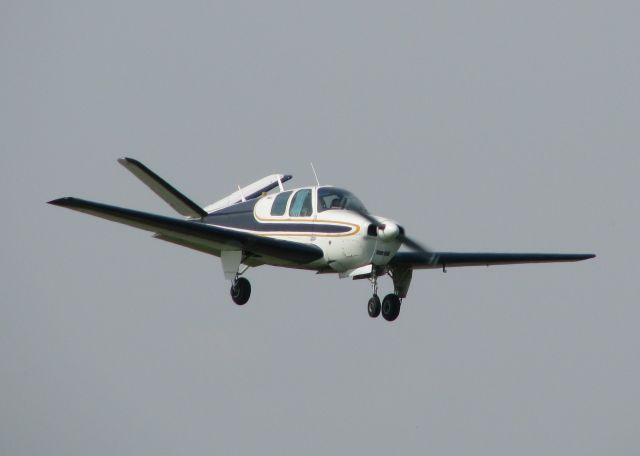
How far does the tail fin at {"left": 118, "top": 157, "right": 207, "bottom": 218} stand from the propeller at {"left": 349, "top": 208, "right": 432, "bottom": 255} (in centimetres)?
709

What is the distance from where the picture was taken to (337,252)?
32594 millimetres

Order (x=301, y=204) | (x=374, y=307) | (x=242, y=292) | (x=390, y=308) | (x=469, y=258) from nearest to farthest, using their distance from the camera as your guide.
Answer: (x=374, y=307), (x=390, y=308), (x=242, y=292), (x=301, y=204), (x=469, y=258)

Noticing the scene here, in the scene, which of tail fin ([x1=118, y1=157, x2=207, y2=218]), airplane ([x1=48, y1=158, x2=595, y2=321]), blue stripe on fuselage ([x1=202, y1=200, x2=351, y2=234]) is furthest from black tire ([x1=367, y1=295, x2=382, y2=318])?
tail fin ([x1=118, y1=157, x2=207, y2=218])

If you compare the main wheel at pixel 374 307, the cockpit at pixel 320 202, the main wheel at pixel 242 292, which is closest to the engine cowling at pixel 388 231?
the cockpit at pixel 320 202

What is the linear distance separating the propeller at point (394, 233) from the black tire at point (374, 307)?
6.14 ft

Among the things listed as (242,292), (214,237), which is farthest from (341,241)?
(214,237)

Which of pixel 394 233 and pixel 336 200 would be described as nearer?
pixel 394 233

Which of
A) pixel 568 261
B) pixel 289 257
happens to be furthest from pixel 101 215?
pixel 568 261

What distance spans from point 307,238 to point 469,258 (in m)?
5.82

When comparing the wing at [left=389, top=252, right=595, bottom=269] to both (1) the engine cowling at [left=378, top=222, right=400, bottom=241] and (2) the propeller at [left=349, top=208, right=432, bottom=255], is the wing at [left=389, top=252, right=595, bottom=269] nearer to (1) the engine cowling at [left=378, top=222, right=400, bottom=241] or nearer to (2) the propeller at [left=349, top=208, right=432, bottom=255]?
(2) the propeller at [left=349, top=208, right=432, bottom=255]

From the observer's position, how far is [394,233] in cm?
3178

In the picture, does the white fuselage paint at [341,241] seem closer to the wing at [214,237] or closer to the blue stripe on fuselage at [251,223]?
the blue stripe on fuselage at [251,223]

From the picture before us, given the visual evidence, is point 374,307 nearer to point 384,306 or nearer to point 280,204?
point 384,306

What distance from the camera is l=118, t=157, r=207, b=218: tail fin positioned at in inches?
1382
